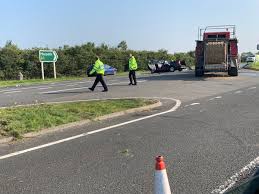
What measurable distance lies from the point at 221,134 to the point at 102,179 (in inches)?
155

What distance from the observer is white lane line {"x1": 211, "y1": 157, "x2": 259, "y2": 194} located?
5.69 m

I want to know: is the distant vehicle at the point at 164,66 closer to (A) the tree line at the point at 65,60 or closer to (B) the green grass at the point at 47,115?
(A) the tree line at the point at 65,60

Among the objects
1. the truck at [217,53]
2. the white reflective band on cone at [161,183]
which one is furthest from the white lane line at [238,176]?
the truck at [217,53]

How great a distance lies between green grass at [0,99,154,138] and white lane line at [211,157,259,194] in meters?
4.71

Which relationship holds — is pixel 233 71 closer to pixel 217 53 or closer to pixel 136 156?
pixel 217 53

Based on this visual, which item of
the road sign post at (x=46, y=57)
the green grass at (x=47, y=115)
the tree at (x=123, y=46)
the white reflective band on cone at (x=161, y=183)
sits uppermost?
the tree at (x=123, y=46)

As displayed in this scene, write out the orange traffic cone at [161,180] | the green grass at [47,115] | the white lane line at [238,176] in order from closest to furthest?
the orange traffic cone at [161,180], the white lane line at [238,176], the green grass at [47,115]

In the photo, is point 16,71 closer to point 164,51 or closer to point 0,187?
point 164,51

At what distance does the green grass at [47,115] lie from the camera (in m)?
9.92

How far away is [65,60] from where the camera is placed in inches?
1774

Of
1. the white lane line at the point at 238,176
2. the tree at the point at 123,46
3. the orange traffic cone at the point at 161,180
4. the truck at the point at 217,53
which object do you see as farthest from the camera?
the tree at the point at 123,46

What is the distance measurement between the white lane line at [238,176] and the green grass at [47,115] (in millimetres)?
4713

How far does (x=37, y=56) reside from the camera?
4250cm

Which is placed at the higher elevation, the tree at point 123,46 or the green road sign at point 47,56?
the tree at point 123,46
